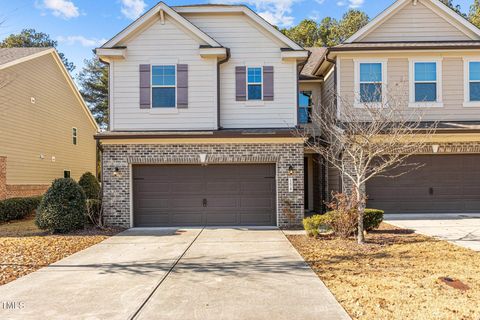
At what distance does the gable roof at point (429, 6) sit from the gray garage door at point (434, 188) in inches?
196

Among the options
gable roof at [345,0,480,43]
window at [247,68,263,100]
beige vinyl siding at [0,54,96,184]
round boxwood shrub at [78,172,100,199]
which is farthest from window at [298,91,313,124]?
beige vinyl siding at [0,54,96,184]

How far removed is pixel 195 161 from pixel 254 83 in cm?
346

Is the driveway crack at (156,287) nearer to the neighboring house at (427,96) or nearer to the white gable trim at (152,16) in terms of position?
the white gable trim at (152,16)

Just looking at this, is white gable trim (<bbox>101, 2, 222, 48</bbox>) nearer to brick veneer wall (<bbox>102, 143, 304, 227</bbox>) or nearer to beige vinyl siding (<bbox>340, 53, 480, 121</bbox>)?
brick veneer wall (<bbox>102, 143, 304, 227</bbox>)

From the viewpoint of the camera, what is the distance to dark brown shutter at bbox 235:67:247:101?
13.4m

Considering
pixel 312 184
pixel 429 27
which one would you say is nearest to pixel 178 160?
pixel 312 184

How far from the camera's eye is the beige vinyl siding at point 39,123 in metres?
16.3

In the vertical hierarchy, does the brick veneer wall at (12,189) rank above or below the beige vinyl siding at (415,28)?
below

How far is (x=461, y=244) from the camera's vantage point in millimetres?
8953

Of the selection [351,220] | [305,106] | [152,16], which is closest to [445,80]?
[305,106]

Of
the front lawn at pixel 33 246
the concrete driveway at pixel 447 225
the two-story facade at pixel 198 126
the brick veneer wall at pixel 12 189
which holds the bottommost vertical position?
the front lawn at pixel 33 246

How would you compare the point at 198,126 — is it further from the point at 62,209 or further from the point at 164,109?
the point at 62,209

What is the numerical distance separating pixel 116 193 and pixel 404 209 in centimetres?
1029

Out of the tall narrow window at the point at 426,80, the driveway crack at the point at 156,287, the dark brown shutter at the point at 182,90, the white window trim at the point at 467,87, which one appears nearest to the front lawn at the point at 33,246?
the driveway crack at the point at 156,287
